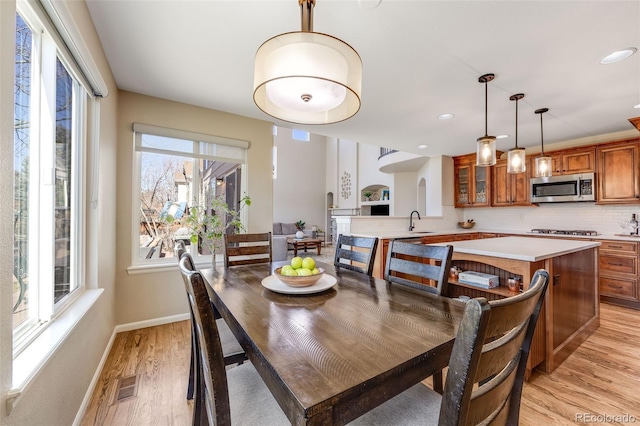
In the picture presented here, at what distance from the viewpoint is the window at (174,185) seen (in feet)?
9.18

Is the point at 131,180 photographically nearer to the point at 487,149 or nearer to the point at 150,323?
the point at 150,323

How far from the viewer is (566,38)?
180cm

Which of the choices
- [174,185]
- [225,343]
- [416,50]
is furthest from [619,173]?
[174,185]

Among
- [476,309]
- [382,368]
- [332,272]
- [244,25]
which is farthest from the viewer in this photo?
[332,272]

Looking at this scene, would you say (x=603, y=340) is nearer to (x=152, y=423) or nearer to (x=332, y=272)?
(x=332, y=272)

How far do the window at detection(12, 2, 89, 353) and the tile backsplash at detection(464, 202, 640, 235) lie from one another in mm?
6034

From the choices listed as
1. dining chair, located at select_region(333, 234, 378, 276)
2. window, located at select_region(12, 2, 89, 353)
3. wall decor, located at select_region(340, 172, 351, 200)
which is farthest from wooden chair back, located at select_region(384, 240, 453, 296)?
wall decor, located at select_region(340, 172, 351, 200)

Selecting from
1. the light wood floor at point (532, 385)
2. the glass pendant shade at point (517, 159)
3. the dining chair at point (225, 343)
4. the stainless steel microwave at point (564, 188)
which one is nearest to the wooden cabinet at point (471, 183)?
the stainless steel microwave at point (564, 188)

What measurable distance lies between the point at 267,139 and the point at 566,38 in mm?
2835

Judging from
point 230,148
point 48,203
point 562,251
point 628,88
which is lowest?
point 562,251

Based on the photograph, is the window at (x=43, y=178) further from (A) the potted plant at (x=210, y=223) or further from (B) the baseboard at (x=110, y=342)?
(A) the potted plant at (x=210, y=223)

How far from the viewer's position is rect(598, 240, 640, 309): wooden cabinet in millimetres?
3434

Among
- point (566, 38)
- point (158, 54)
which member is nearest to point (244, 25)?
point (158, 54)

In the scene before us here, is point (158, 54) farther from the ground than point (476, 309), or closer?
farther from the ground
